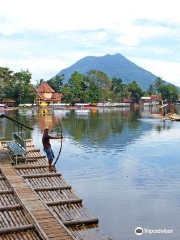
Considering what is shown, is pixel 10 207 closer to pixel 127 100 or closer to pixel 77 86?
pixel 77 86

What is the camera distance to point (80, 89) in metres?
127

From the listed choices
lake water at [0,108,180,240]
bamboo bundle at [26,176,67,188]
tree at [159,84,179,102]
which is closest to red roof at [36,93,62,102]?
tree at [159,84,179,102]

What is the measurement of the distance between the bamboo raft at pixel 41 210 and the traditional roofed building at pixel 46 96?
116m

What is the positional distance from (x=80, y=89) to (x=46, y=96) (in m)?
15.8

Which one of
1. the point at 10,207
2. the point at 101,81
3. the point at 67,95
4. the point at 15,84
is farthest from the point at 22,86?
the point at 10,207

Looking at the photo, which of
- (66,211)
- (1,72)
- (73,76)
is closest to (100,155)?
(66,211)

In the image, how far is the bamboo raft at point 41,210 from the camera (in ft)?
36.7

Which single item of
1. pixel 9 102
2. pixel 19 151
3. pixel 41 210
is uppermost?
pixel 9 102

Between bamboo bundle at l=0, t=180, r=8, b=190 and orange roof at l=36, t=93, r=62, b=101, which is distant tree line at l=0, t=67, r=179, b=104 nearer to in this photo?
orange roof at l=36, t=93, r=62, b=101

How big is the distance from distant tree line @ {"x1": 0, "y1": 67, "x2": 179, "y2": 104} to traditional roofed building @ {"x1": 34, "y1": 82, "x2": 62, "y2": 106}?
3905mm

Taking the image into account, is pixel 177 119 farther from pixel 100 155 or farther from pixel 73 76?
pixel 73 76

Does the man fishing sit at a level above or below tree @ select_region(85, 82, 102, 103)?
below

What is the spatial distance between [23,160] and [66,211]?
763 centimetres

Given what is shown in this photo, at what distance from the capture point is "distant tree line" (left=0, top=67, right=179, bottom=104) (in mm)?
112938
